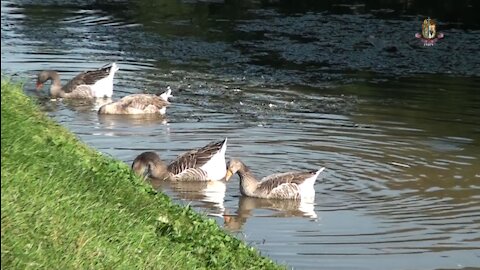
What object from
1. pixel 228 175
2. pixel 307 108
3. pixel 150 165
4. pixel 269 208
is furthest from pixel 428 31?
pixel 269 208

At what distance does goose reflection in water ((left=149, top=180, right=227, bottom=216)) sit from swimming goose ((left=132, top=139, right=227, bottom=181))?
0.09m

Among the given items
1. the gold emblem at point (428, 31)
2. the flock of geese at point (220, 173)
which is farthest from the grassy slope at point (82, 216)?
the gold emblem at point (428, 31)

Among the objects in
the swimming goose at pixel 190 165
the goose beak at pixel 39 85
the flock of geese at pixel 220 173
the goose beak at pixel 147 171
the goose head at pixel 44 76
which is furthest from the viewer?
the goose beak at pixel 39 85

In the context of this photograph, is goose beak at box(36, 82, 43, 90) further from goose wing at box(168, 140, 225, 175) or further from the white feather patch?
the white feather patch

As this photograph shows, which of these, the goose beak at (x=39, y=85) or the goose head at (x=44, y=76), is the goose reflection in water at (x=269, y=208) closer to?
the goose head at (x=44, y=76)

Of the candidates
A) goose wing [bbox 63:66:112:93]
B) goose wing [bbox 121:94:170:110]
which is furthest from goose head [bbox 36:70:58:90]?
goose wing [bbox 121:94:170:110]

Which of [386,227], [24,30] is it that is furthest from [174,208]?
[24,30]

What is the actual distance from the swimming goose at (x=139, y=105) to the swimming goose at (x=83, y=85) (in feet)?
6.00

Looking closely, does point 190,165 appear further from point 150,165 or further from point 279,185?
point 279,185

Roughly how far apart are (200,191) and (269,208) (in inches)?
53.9

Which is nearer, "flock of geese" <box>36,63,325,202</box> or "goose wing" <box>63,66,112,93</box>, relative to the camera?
"flock of geese" <box>36,63,325,202</box>

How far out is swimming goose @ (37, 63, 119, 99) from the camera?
22.3 meters

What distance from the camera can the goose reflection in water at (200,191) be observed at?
15.1m

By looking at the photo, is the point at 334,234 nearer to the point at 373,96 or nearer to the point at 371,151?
the point at 371,151
